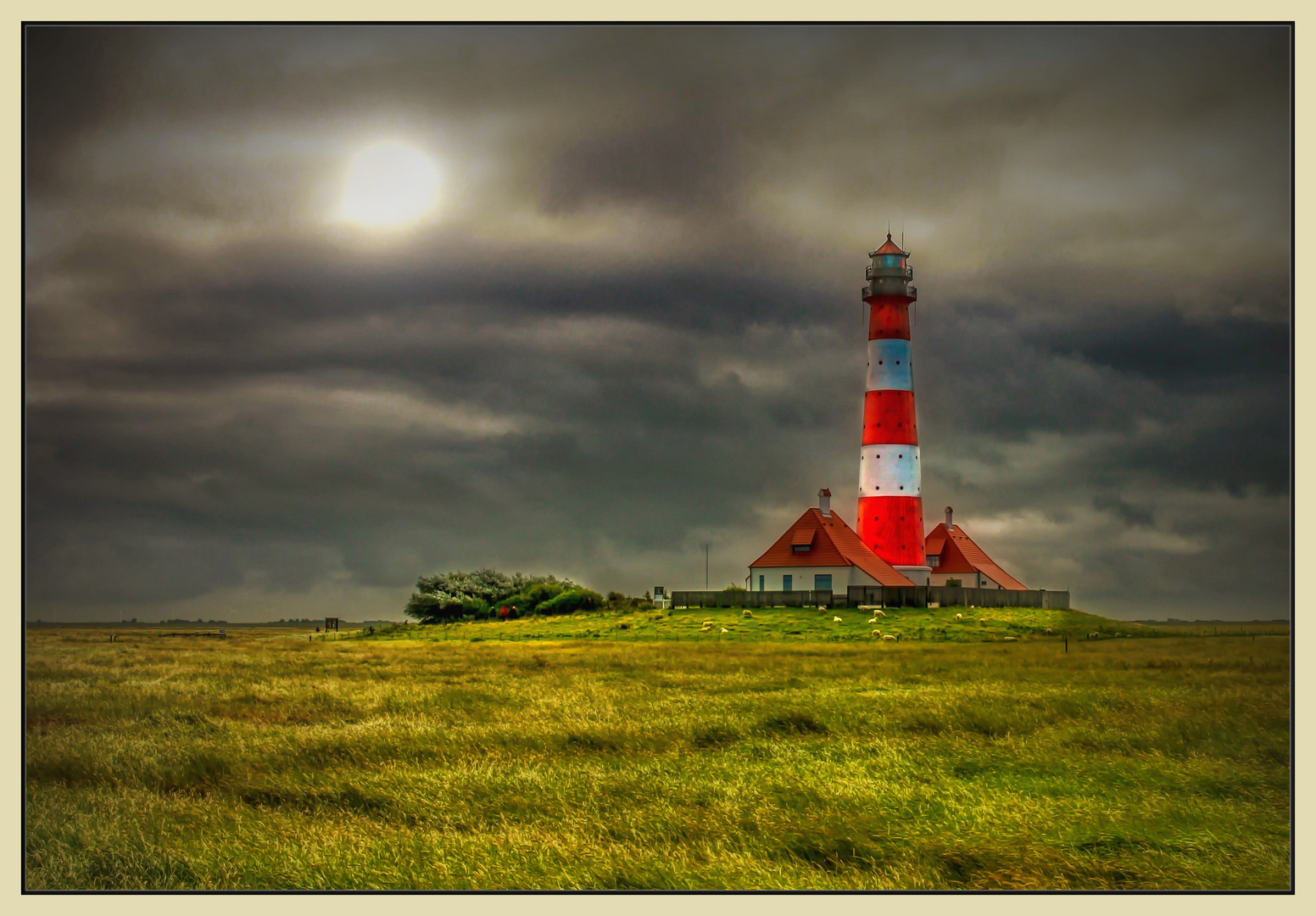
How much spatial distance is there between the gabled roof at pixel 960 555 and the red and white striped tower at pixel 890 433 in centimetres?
693

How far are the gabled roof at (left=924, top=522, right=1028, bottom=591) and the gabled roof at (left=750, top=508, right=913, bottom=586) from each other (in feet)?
25.9

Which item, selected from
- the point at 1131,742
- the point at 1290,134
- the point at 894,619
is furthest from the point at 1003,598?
the point at 1290,134

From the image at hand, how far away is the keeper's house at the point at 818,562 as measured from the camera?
214 feet

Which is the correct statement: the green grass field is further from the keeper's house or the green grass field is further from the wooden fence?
the keeper's house

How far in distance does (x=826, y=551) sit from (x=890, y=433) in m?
8.63

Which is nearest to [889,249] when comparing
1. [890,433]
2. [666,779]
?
[890,433]

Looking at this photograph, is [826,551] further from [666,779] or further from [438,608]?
[666,779]

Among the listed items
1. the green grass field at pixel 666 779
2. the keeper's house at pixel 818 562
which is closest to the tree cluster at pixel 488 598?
the keeper's house at pixel 818 562

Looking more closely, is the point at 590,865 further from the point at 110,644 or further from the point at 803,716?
the point at 110,644

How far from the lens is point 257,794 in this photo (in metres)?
12.8

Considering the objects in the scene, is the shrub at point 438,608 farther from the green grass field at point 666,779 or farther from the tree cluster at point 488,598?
the green grass field at point 666,779

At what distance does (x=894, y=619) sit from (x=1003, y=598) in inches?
492

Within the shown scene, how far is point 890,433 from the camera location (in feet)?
219

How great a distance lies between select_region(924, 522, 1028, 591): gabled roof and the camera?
247ft
